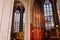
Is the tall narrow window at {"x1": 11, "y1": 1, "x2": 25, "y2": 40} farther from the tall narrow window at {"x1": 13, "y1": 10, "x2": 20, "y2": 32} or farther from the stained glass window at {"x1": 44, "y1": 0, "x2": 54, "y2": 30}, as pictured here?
the stained glass window at {"x1": 44, "y1": 0, "x2": 54, "y2": 30}

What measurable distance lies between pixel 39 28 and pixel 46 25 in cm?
120

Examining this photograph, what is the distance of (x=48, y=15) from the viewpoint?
11.5 metres

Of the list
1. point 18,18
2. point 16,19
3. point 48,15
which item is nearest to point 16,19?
point 16,19

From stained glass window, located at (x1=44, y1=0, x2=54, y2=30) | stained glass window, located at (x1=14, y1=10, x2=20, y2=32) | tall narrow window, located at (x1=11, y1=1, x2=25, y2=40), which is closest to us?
stained glass window, located at (x1=44, y1=0, x2=54, y2=30)

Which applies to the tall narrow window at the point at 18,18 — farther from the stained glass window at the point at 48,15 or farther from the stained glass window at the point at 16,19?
the stained glass window at the point at 48,15

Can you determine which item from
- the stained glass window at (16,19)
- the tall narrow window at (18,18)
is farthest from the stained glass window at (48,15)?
the stained glass window at (16,19)

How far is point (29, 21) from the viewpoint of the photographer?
9289 mm

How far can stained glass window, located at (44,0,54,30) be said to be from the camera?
36.0ft

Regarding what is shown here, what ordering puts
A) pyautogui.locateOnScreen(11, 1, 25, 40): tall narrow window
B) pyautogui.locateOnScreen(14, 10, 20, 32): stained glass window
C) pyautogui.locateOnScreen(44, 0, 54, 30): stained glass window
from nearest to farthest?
pyautogui.locateOnScreen(44, 0, 54, 30): stained glass window, pyautogui.locateOnScreen(11, 1, 25, 40): tall narrow window, pyautogui.locateOnScreen(14, 10, 20, 32): stained glass window

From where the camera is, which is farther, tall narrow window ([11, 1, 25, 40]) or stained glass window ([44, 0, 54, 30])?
tall narrow window ([11, 1, 25, 40])

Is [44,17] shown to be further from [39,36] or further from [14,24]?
[14,24]

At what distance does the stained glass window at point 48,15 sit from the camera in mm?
10974

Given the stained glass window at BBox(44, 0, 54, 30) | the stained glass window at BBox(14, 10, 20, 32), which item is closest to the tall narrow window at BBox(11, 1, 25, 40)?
the stained glass window at BBox(14, 10, 20, 32)

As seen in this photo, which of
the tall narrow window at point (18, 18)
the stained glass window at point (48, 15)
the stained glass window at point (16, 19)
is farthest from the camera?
the stained glass window at point (16, 19)
